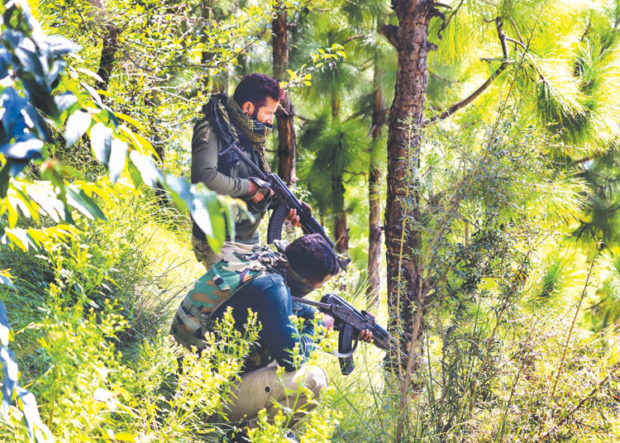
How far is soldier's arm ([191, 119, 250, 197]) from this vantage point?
118 inches

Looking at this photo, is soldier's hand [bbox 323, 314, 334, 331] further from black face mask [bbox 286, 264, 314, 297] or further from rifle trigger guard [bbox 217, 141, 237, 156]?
rifle trigger guard [bbox 217, 141, 237, 156]

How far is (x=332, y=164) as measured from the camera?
8.42 metres

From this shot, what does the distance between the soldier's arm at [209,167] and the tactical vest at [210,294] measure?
0.42m

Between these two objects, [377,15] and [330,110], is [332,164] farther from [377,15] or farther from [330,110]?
[377,15]

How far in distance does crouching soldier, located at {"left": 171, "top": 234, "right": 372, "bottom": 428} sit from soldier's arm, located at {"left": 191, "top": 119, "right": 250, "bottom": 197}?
0.37 m

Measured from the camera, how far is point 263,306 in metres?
2.53

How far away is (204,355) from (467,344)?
1169 millimetres

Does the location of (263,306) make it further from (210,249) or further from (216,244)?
(216,244)

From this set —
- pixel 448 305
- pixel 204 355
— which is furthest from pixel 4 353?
pixel 448 305

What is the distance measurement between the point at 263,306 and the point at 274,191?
86cm

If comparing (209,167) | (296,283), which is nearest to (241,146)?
(209,167)

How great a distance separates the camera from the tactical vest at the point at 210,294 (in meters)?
2.62

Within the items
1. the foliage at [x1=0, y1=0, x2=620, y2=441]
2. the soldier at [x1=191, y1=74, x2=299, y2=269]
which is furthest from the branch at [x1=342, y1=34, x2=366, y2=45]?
the soldier at [x1=191, y1=74, x2=299, y2=269]

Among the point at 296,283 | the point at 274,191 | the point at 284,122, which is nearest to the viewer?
the point at 296,283
